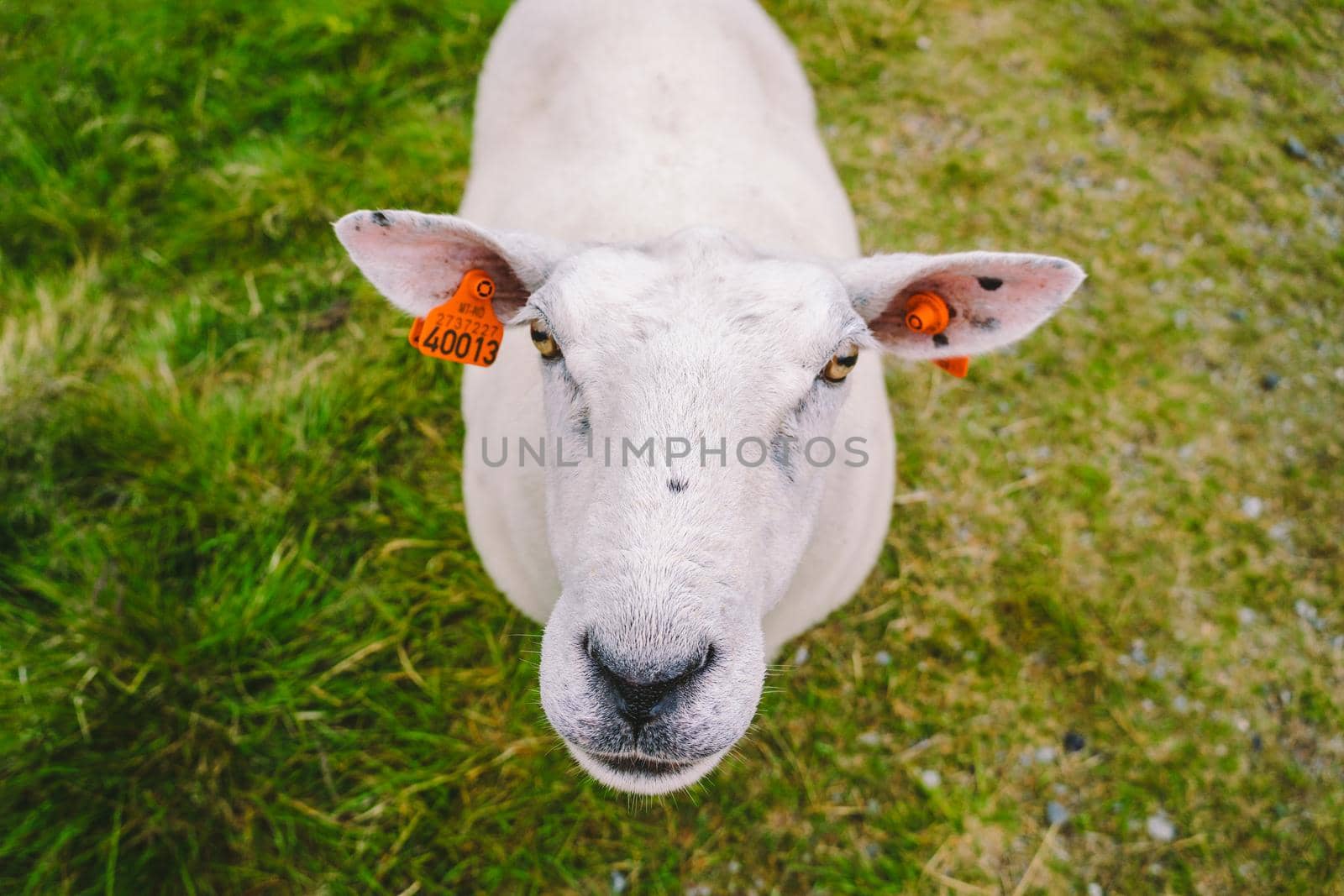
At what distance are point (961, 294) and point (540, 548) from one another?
1592mm

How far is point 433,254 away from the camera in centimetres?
224

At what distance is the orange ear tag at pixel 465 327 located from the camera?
2219mm

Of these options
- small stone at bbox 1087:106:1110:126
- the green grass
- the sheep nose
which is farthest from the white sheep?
small stone at bbox 1087:106:1110:126

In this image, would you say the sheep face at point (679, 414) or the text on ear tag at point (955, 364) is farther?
the text on ear tag at point (955, 364)

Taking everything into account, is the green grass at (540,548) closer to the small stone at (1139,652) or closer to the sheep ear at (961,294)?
the small stone at (1139,652)

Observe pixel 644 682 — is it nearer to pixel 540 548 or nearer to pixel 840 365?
pixel 840 365

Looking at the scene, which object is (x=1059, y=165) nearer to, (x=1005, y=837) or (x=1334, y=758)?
(x=1334, y=758)

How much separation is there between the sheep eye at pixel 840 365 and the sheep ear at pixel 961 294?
23cm

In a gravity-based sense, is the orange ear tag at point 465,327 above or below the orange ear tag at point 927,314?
below

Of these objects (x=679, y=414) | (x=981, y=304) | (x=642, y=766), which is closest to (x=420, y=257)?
(x=679, y=414)

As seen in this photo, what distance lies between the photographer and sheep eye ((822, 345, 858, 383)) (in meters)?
2.05

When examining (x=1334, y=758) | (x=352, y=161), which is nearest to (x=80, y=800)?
(x=352, y=161)

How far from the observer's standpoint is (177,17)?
498 centimetres

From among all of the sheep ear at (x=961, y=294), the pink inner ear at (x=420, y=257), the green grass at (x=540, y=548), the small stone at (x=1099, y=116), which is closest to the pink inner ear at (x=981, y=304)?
the sheep ear at (x=961, y=294)
